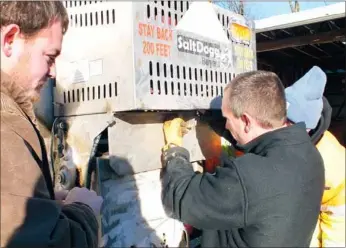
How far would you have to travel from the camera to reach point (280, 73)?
8.53 feet

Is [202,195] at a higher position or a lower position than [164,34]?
lower

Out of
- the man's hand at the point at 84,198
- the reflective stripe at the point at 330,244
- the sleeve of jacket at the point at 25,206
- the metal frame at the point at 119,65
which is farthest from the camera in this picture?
the reflective stripe at the point at 330,244

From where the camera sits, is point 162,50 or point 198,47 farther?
point 198,47

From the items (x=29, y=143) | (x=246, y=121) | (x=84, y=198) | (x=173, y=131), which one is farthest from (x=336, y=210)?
(x=29, y=143)

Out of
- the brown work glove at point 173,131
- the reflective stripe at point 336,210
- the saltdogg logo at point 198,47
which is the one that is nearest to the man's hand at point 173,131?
the brown work glove at point 173,131

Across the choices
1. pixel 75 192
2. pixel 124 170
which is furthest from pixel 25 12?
→ pixel 124 170

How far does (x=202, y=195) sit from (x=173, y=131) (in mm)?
213

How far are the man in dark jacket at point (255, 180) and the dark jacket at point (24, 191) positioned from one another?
1.82 ft

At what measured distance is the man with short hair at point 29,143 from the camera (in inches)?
26.4

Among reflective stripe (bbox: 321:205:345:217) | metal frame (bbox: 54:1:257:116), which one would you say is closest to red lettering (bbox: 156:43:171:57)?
metal frame (bbox: 54:1:257:116)

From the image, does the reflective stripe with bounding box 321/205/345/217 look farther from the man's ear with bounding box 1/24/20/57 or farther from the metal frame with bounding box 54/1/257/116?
the man's ear with bounding box 1/24/20/57

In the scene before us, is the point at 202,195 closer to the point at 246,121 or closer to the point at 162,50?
the point at 246,121

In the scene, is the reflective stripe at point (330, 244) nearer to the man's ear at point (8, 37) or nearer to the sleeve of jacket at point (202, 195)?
the sleeve of jacket at point (202, 195)

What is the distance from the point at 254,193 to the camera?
49.3 inches
